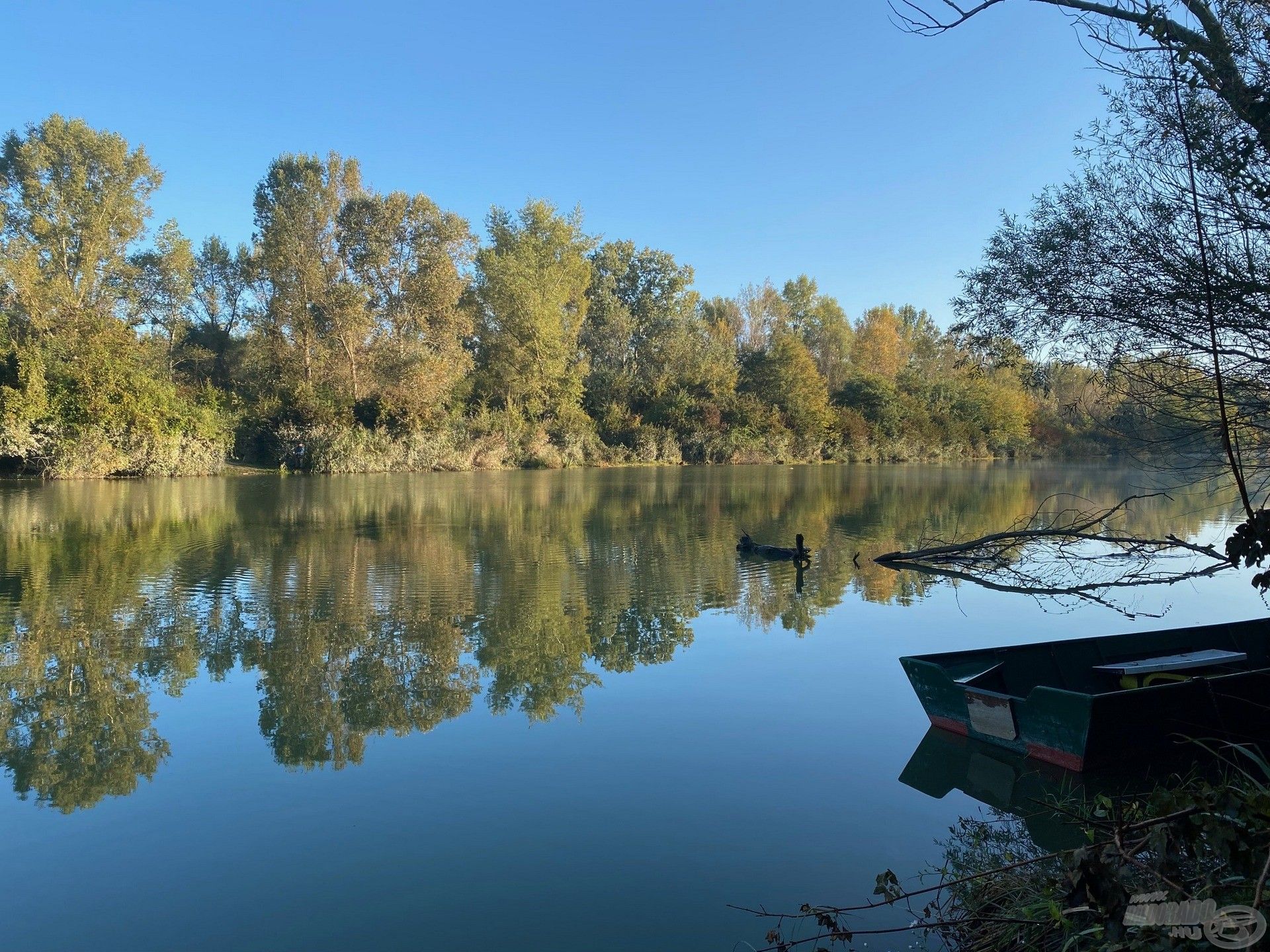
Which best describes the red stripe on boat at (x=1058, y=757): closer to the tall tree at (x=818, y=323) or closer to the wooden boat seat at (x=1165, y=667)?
the wooden boat seat at (x=1165, y=667)

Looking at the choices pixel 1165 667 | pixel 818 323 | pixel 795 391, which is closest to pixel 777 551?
pixel 1165 667

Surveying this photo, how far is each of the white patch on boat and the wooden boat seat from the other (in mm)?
1018

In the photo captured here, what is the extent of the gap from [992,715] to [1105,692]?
727 mm

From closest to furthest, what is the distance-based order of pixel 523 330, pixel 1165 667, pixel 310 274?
pixel 1165 667 → pixel 310 274 → pixel 523 330

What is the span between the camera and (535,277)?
4506cm

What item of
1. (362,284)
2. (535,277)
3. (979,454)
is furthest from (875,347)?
(362,284)

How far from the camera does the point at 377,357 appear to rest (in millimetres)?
37844

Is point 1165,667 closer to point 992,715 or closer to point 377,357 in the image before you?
point 992,715

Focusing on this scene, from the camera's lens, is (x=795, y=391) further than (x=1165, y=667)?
Yes

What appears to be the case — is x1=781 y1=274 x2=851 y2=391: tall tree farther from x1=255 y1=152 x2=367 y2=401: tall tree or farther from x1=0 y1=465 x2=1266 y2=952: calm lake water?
x1=0 y1=465 x2=1266 y2=952: calm lake water

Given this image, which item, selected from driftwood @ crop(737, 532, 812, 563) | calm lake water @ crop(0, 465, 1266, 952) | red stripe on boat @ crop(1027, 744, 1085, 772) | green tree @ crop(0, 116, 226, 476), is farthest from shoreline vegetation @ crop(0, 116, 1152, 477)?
red stripe on boat @ crop(1027, 744, 1085, 772)

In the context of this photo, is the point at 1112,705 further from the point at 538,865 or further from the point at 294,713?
the point at 294,713

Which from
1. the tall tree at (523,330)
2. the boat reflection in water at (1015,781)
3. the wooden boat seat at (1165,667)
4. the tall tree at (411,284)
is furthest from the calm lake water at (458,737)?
the tall tree at (523,330)

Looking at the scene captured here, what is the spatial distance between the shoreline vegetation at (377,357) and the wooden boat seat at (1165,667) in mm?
15267
